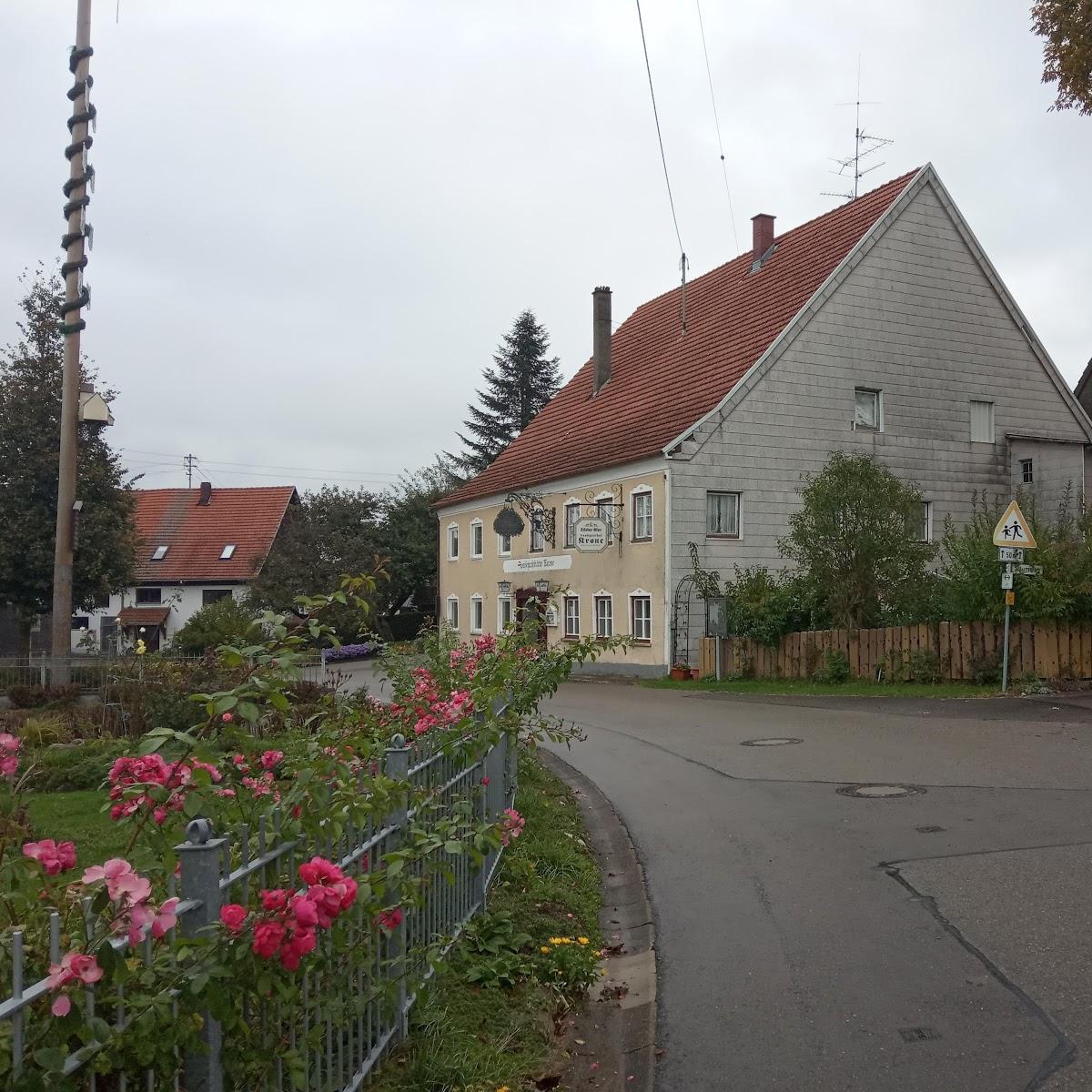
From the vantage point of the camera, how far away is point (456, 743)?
18.2 feet

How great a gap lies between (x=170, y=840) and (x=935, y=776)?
29.3ft

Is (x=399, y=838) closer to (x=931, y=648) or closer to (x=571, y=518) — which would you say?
(x=931, y=648)

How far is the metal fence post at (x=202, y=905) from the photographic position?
2.76 metres

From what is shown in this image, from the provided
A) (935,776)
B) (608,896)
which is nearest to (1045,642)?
(935,776)

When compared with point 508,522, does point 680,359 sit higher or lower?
higher

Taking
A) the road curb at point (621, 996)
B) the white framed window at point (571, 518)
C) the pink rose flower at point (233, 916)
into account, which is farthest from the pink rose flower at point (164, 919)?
the white framed window at point (571, 518)

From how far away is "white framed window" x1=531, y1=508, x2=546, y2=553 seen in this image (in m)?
33.4

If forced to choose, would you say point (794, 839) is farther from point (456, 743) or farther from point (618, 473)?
point (618, 473)

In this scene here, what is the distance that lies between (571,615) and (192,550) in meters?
33.2

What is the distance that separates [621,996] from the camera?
558 centimetres

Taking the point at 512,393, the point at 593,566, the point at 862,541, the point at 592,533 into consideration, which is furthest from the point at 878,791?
the point at 512,393

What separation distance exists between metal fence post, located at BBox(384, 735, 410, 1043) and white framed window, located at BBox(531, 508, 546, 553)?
94.3 feet

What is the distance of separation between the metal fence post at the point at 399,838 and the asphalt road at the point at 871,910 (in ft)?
3.55

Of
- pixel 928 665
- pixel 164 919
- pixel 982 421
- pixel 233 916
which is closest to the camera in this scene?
pixel 164 919
